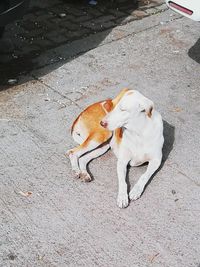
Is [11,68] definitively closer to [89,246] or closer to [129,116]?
[129,116]

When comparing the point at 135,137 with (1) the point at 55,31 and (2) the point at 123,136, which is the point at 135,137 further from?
(1) the point at 55,31

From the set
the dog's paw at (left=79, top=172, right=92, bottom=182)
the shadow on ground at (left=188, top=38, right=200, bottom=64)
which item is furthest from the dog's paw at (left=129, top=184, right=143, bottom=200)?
the shadow on ground at (left=188, top=38, right=200, bottom=64)

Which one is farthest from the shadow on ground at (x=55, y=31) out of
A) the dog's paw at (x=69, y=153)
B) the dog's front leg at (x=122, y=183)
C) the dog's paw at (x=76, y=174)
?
the dog's front leg at (x=122, y=183)

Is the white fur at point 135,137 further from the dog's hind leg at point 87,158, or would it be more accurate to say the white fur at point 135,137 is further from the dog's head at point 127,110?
the dog's hind leg at point 87,158

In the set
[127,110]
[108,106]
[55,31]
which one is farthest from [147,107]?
[55,31]

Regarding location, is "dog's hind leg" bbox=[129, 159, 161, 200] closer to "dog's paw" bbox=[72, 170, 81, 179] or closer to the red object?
"dog's paw" bbox=[72, 170, 81, 179]

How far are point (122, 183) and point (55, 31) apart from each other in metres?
3.14

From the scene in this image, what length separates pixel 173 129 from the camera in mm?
4387

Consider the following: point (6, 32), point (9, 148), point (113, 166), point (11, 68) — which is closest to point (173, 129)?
point (113, 166)

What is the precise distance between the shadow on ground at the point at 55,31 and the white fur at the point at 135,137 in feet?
6.12

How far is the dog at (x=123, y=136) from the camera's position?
348 cm

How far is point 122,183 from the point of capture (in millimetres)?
3648

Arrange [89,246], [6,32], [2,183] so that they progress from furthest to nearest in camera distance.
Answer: [6,32] → [2,183] → [89,246]

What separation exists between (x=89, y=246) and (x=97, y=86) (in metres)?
2.23
